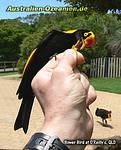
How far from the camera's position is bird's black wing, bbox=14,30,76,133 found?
1954 mm

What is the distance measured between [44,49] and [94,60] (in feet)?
87.6

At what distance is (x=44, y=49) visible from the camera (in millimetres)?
1986

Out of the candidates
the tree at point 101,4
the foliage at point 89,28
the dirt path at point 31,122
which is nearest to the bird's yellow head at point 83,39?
the dirt path at point 31,122

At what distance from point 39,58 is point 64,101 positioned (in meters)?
0.31

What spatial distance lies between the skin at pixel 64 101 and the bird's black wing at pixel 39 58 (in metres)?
0.19

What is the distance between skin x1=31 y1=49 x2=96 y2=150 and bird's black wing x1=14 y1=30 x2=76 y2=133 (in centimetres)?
19

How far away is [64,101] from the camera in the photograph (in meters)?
1.71

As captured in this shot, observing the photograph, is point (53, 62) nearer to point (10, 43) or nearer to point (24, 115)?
point (24, 115)

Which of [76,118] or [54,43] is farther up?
[54,43]

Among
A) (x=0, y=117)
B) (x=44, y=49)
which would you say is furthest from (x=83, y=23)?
(x=44, y=49)

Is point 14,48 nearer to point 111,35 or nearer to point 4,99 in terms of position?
point 111,35

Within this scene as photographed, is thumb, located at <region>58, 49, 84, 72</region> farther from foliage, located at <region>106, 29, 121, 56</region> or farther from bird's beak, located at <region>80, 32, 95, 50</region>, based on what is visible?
foliage, located at <region>106, 29, 121, 56</region>

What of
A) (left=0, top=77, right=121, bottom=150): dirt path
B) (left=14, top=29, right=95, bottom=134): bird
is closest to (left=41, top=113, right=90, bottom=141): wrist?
(left=14, top=29, right=95, bottom=134): bird

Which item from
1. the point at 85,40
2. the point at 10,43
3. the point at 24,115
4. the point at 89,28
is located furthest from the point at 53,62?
→ the point at 10,43
